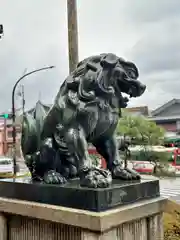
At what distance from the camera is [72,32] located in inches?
287

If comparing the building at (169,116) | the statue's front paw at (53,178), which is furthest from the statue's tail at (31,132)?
the building at (169,116)

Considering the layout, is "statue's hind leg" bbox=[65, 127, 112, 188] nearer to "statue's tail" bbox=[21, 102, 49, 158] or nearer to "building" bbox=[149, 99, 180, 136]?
"statue's tail" bbox=[21, 102, 49, 158]

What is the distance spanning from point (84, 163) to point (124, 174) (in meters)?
0.49

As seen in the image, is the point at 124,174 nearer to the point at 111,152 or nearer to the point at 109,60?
the point at 111,152

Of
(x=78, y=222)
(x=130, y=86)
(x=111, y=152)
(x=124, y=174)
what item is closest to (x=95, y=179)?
(x=78, y=222)

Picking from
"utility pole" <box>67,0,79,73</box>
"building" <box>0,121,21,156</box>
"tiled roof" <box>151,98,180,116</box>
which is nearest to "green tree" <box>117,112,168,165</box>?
"utility pole" <box>67,0,79,73</box>

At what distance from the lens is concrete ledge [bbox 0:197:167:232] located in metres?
2.49

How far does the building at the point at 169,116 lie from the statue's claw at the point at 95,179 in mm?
26874

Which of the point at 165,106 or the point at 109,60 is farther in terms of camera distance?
the point at 165,106

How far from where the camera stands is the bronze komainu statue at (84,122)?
3.11 m

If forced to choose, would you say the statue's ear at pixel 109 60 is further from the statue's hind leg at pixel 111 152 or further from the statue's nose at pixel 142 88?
the statue's hind leg at pixel 111 152

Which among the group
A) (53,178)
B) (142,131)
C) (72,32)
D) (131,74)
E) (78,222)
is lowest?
(78,222)

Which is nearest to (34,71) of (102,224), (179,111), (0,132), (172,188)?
(172,188)

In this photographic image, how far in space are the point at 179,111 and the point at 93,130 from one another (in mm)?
30621
